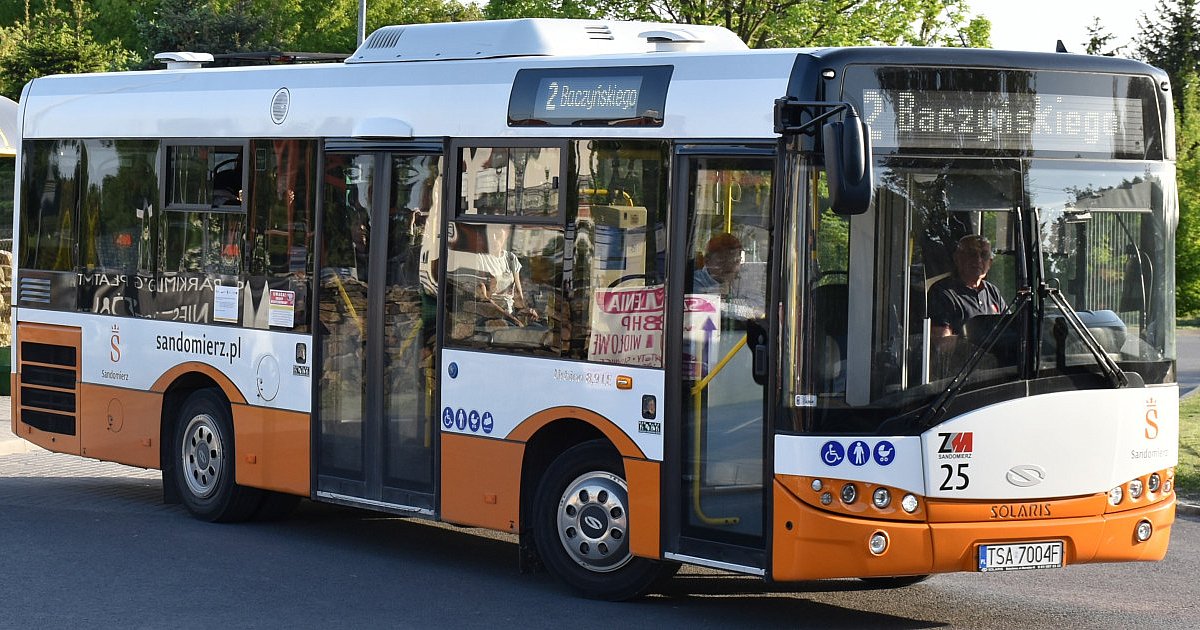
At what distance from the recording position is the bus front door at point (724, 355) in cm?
801

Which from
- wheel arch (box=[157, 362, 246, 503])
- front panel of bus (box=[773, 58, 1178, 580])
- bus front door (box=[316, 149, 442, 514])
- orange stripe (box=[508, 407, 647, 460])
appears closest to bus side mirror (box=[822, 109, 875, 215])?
front panel of bus (box=[773, 58, 1178, 580])

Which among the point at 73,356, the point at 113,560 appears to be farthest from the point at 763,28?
the point at 113,560

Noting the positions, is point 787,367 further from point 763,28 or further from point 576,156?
point 763,28

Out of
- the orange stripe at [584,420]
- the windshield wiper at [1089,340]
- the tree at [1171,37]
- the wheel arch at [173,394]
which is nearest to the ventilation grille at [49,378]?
the wheel arch at [173,394]

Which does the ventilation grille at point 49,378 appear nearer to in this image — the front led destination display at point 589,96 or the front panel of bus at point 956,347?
the front led destination display at point 589,96

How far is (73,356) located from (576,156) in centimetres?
510

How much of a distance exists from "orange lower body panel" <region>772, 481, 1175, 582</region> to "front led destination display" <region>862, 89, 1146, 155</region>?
68.8 inches

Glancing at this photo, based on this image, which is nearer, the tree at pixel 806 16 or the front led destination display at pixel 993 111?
the front led destination display at pixel 993 111

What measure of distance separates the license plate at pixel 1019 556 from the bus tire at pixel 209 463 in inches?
215

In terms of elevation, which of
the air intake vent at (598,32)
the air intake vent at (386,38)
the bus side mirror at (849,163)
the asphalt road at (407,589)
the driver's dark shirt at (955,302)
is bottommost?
the asphalt road at (407,589)

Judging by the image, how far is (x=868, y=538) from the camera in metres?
7.70

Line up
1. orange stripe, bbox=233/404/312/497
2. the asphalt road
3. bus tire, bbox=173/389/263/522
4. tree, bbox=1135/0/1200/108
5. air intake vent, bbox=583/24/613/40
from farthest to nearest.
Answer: tree, bbox=1135/0/1200/108
bus tire, bbox=173/389/263/522
orange stripe, bbox=233/404/312/497
air intake vent, bbox=583/24/613/40
the asphalt road

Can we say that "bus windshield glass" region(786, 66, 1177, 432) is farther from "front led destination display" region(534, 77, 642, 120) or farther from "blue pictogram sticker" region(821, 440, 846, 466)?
"front led destination display" region(534, 77, 642, 120)

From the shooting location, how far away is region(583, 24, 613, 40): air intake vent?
994 centimetres
